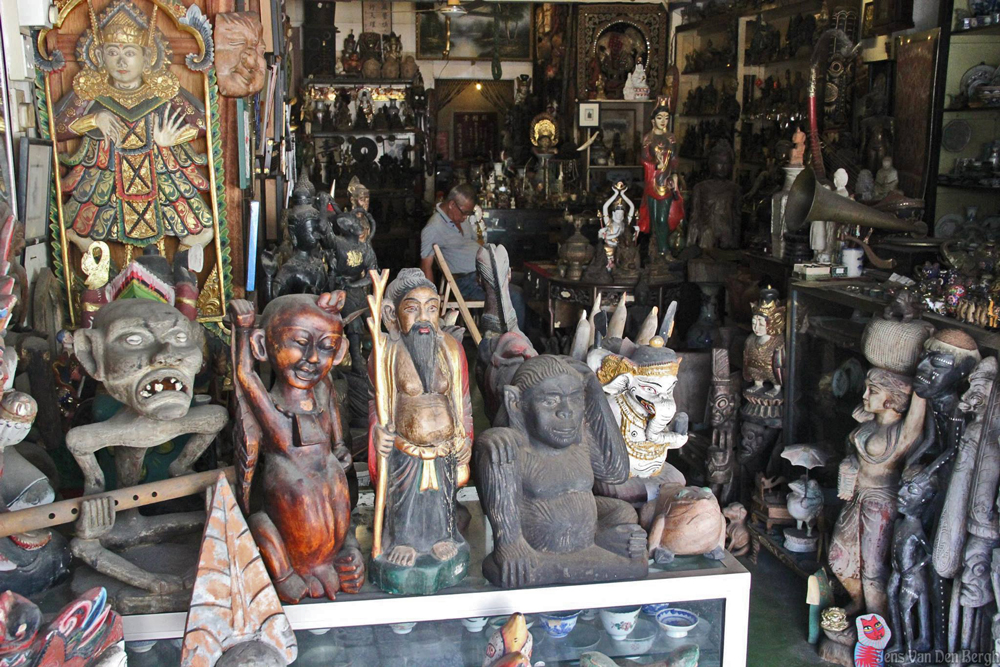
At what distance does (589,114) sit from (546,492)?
7101 mm

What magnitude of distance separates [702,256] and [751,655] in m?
3.59

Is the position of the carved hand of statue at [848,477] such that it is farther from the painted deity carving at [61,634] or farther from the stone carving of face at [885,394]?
the painted deity carving at [61,634]

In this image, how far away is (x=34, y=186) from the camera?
9.75ft

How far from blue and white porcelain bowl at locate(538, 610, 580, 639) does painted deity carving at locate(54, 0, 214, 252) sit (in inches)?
70.0

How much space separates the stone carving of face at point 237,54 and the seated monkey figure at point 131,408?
3.78 feet

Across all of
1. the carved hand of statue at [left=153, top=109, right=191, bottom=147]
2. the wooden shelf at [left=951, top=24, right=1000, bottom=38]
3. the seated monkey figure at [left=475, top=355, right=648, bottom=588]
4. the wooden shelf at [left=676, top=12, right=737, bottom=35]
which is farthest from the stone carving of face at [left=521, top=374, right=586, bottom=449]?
the wooden shelf at [left=676, top=12, right=737, bottom=35]

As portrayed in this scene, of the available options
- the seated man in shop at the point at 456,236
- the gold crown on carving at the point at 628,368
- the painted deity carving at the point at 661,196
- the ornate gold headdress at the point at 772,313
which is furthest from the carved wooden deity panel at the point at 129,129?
the painted deity carving at the point at 661,196

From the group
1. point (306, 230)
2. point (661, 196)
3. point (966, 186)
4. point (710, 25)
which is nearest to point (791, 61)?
point (710, 25)

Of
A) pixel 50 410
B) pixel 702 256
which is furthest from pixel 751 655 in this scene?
pixel 702 256

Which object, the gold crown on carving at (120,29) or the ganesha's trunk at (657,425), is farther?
the gold crown on carving at (120,29)

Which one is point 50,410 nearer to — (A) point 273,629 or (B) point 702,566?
(A) point 273,629

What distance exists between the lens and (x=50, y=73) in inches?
121

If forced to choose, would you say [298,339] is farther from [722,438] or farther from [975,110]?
[975,110]

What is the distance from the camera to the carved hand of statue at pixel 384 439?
2.18 meters
